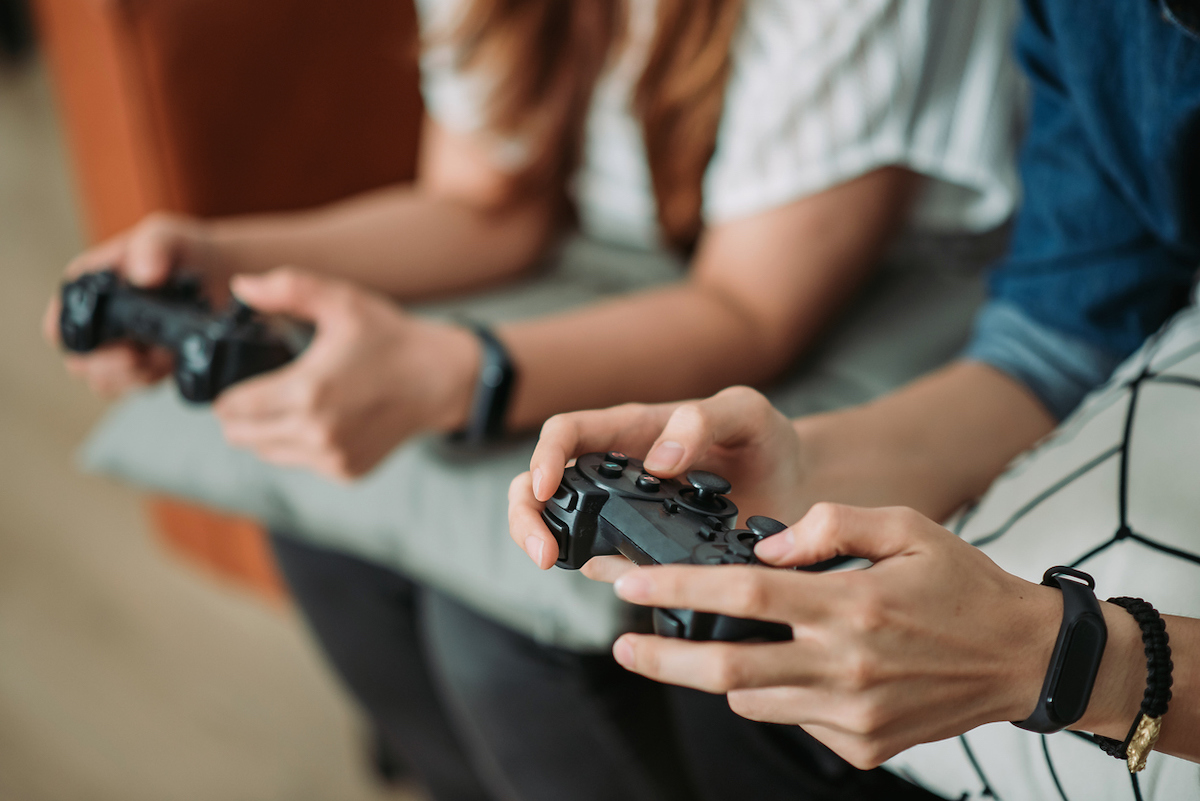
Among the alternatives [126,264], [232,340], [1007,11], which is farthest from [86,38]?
[1007,11]

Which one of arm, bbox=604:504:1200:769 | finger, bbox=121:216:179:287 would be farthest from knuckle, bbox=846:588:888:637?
finger, bbox=121:216:179:287

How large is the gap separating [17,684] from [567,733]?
2.31 feet

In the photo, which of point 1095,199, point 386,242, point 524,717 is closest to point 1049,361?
point 1095,199

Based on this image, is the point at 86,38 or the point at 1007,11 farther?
the point at 86,38

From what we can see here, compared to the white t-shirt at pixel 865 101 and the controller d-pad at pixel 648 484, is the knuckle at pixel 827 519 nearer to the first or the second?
the controller d-pad at pixel 648 484

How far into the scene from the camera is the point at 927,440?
353mm

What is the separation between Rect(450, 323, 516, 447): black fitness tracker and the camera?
1.47ft

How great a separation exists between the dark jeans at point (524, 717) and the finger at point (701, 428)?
0.37 feet

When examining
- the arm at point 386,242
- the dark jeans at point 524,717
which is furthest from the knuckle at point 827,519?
the arm at point 386,242

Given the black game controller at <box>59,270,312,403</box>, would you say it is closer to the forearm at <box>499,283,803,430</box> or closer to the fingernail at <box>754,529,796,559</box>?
the forearm at <box>499,283,803,430</box>

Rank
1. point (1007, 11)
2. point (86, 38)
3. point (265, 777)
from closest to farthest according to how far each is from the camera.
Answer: point (1007, 11) → point (86, 38) → point (265, 777)

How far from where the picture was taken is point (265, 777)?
2.50 ft

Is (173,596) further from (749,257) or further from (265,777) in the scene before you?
(749,257)

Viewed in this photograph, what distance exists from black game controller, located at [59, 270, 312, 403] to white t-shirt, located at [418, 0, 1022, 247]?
0.26 metres
